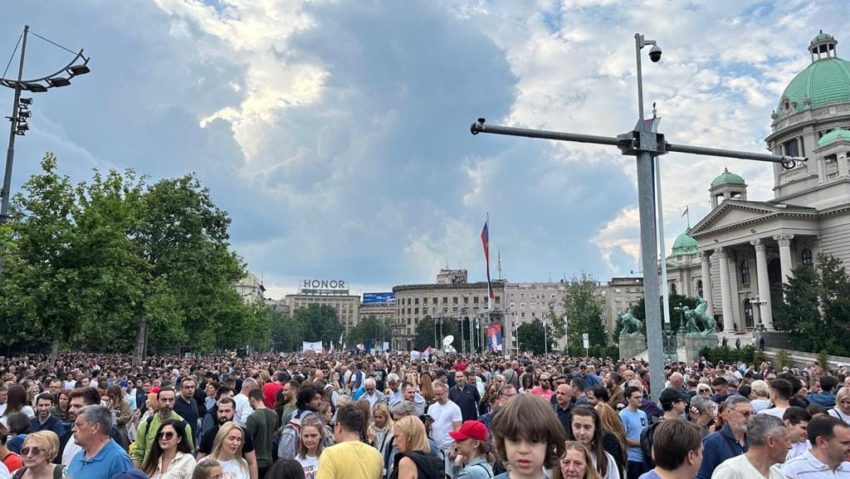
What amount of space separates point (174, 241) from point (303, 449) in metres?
41.6

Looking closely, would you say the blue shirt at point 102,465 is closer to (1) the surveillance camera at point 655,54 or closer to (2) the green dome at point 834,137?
(1) the surveillance camera at point 655,54

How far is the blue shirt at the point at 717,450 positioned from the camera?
561 centimetres

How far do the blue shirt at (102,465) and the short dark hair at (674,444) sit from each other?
4.24 meters

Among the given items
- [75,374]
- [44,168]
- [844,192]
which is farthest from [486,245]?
[844,192]

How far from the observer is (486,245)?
A: 43.1 meters

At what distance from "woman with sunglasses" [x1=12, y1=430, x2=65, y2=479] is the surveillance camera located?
39.4 ft

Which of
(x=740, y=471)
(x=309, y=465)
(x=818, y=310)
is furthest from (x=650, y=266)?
(x=818, y=310)

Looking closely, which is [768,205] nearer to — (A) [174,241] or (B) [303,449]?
(A) [174,241]

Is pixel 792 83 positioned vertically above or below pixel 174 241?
above

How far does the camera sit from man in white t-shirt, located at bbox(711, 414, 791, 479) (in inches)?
167

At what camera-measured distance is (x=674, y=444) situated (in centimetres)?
385

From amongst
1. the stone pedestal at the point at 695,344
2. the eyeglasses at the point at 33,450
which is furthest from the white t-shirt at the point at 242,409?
the stone pedestal at the point at 695,344

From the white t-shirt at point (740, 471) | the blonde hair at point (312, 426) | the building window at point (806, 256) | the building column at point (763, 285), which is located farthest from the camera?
the building window at point (806, 256)

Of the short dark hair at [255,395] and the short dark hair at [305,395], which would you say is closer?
the short dark hair at [305,395]
